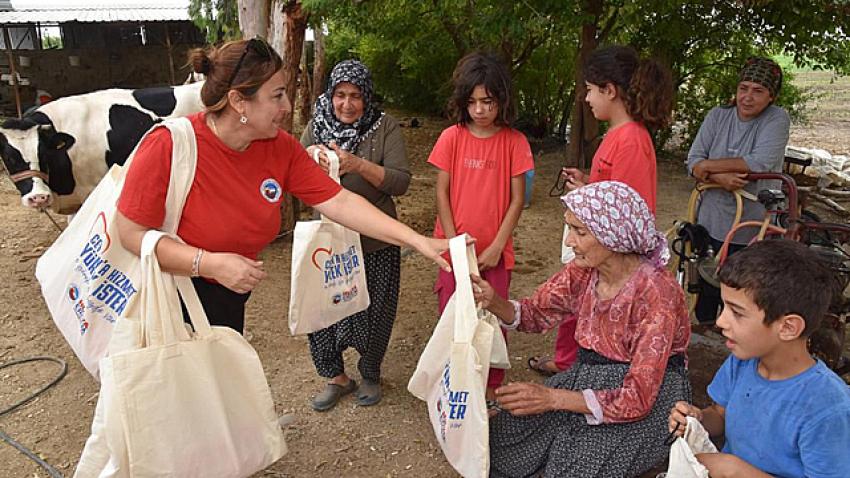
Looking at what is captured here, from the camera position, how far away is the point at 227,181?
2143 mm

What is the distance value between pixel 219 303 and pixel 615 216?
4.63 ft

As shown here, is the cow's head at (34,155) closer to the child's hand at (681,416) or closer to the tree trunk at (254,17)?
the tree trunk at (254,17)

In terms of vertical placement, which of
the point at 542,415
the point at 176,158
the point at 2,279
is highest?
the point at 176,158

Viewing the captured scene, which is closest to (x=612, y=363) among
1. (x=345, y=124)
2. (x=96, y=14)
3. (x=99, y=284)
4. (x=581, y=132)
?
(x=345, y=124)

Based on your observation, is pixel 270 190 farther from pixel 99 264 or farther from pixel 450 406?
pixel 450 406

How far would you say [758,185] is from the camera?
329cm

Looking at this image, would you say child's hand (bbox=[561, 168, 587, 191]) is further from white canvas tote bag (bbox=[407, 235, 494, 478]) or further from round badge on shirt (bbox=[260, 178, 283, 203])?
round badge on shirt (bbox=[260, 178, 283, 203])

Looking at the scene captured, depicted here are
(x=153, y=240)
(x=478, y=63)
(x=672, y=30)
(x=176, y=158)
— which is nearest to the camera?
(x=153, y=240)

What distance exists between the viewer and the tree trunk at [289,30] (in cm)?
519

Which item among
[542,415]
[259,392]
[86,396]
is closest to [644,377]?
[542,415]

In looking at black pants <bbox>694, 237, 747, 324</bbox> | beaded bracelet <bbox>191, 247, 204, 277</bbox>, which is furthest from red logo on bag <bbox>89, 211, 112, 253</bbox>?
black pants <bbox>694, 237, 747, 324</bbox>

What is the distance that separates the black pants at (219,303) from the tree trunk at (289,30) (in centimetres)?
291

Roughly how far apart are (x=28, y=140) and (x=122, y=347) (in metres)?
3.88

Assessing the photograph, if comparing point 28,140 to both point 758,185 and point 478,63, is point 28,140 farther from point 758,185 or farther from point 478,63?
point 758,185
